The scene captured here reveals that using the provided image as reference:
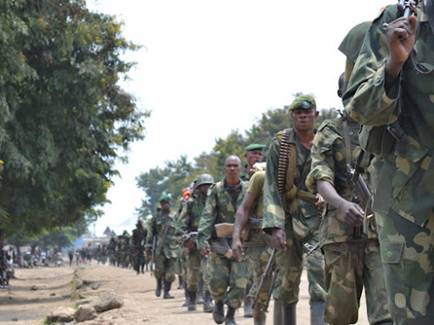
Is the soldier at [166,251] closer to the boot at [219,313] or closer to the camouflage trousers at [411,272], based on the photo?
the boot at [219,313]

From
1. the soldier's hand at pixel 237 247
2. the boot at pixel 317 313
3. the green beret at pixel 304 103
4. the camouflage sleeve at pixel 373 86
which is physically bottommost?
the boot at pixel 317 313

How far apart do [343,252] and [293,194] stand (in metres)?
1.66

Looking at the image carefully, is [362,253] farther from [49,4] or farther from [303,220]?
[49,4]

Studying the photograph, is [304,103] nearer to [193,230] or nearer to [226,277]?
[226,277]

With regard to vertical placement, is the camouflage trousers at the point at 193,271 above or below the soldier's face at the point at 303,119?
below

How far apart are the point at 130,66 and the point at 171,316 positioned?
13.5 meters

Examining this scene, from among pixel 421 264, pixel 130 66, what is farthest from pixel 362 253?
pixel 130 66

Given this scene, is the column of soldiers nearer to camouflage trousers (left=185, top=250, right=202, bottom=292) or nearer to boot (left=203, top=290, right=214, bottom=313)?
boot (left=203, top=290, right=214, bottom=313)

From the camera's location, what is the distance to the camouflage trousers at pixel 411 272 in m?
4.12

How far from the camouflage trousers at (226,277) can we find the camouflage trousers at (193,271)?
495 cm

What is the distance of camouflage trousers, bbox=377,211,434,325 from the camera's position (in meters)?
4.12

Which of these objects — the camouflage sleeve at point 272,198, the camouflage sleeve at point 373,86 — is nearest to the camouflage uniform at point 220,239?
the camouflage sleeve at point 272,198

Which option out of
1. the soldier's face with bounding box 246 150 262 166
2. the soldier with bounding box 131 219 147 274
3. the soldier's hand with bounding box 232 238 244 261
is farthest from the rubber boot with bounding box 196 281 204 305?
the soldier with bounding box 131 219 147 274

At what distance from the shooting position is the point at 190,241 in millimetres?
16562
